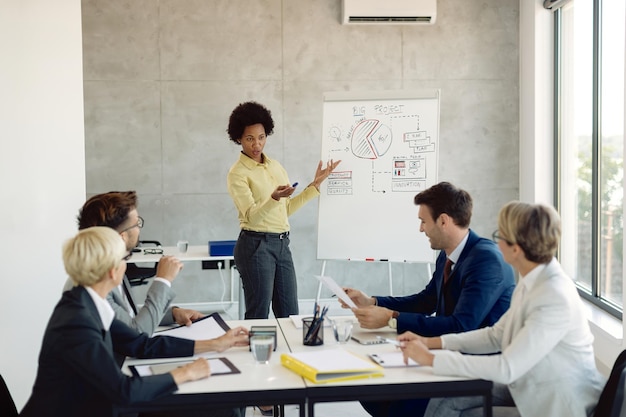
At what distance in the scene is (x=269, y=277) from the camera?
437 centimetres

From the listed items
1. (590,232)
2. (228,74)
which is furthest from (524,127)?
(228,74)

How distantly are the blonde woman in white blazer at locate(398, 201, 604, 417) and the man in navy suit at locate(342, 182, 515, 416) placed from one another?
342mm

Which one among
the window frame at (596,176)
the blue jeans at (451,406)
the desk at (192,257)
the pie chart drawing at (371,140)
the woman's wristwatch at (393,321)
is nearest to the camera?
the blue jeans at (451,406)

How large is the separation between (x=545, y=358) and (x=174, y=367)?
1235 mm

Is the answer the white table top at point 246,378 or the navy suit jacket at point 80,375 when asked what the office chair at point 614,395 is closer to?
the white table top at point 246,378

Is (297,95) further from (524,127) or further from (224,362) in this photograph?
(224,362)

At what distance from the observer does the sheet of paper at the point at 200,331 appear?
2812 millimetres

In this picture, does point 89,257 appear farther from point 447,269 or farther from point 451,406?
point 447,269

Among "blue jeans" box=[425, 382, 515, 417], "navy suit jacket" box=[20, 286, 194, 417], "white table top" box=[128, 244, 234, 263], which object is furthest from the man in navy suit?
"white table top" box=[128, 244, 234, 263]

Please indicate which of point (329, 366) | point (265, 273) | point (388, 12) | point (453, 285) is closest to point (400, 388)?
point (329, 366)

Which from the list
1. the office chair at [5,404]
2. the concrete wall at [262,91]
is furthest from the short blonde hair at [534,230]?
the concrete wall at [262,91]

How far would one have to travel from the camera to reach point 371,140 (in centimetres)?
543

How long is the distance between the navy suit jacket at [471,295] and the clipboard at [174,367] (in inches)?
29.4

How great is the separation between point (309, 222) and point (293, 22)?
5.95 feet
